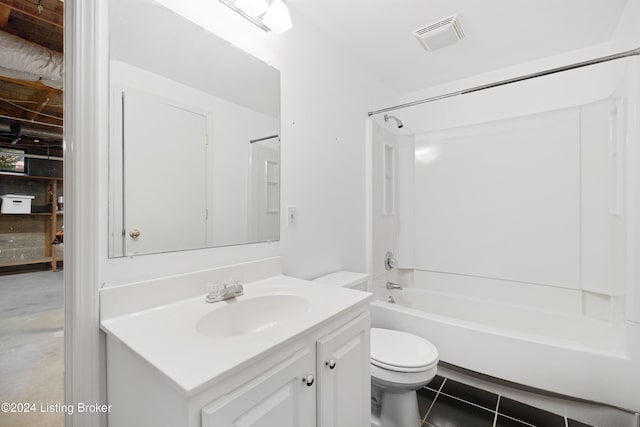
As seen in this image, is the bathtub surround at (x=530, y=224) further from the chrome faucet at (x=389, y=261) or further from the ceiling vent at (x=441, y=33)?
the ceiling vent at (x=441, y=33)

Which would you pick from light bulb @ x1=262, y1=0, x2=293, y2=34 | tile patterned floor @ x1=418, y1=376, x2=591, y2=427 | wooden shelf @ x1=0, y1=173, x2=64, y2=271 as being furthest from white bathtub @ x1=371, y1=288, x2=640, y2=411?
wooden shelf @ x1=0, y1=173, x2=64, y2=271

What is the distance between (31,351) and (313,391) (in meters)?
2.51

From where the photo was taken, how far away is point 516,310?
215 centimetres

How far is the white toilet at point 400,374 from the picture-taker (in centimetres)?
128

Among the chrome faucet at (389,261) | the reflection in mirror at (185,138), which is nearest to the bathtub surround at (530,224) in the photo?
the chrome faucet at (389,261)

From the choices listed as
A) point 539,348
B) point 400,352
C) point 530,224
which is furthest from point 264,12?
point 530,224

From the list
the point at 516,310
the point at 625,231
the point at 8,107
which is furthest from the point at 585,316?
the point at 8,107

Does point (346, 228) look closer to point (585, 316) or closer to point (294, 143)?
point (294, 143)

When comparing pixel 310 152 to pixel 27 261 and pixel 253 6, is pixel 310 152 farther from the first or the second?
pixel 27 261

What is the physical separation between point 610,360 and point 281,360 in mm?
1697

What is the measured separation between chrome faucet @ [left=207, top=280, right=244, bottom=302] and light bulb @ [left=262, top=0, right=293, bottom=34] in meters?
1.20

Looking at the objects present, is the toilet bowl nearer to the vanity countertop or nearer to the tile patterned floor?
the tile patterned floor

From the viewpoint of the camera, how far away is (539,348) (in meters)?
1.48

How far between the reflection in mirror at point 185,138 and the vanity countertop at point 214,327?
245 mm
